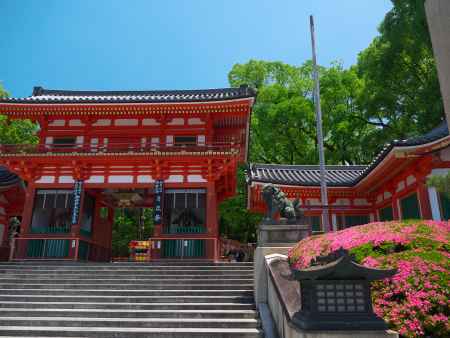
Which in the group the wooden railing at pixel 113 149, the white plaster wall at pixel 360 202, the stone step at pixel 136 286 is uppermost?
the wooden railing at pixel 113 149

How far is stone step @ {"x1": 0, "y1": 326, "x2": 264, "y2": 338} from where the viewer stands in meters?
6.66

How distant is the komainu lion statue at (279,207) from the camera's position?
30.1 ft

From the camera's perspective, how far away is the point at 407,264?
5.66m

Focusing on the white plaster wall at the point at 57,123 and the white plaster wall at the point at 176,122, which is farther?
the white plaster wall at the point at 57,123

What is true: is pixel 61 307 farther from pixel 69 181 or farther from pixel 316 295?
pixel 69 181

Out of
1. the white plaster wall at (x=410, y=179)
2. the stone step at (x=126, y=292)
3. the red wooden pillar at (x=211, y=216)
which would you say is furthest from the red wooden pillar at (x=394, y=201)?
the stone step at (x=126, y=292)

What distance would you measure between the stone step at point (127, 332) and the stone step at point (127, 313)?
66 cm

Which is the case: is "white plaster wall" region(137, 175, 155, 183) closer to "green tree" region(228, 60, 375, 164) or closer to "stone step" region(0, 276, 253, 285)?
"stone step" region(0, 276, 253, 285)

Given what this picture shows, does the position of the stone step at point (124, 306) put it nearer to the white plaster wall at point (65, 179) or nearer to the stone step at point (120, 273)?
the stone step at point (120, 273)

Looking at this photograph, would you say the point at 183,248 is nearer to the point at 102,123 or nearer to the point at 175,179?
the point at 175,179

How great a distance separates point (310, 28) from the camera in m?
Result: 16.4

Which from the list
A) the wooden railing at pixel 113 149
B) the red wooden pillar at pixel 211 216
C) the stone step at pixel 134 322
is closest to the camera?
the stone step at pixel 134 322

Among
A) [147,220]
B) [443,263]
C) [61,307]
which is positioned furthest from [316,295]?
[147,220]

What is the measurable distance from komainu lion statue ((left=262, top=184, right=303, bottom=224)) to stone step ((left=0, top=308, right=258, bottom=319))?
8.09 ft
